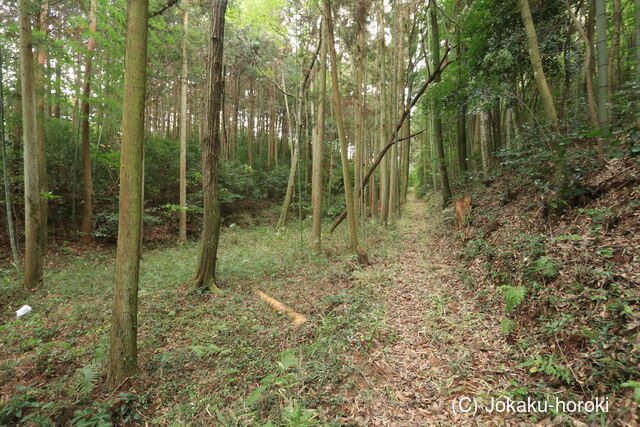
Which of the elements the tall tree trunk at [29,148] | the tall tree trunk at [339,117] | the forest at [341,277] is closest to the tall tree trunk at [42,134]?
the forest at [341,277]

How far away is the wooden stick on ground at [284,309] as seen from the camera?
4.53 meters

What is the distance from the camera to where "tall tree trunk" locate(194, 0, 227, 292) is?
18.9ft

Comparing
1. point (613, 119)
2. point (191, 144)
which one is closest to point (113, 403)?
point (613, 119)

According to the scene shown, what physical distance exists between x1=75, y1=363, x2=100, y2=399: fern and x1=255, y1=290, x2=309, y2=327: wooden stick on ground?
100 inches

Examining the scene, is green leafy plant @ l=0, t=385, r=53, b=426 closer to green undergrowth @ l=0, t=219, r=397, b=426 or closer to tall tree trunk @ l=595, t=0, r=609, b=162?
green undergrowth @ l=0, t=219, r=397, b=426

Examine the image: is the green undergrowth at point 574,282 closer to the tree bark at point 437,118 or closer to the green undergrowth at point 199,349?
the green undergrowth at point 199,349

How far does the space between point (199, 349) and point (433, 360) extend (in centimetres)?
308

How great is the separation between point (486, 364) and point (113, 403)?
3.95 m

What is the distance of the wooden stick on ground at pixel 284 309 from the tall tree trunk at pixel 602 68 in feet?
18.6

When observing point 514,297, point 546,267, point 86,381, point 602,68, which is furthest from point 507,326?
point 86,381

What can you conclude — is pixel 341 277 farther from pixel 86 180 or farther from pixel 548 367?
pixel 86 180

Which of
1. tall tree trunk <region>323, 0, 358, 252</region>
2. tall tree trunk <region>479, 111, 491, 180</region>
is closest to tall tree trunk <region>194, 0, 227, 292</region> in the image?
tall tree trunk <region>323, 0, 358, 252</region>

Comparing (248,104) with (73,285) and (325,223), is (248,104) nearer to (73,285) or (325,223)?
(325,223)

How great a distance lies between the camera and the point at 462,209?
8.45 m
